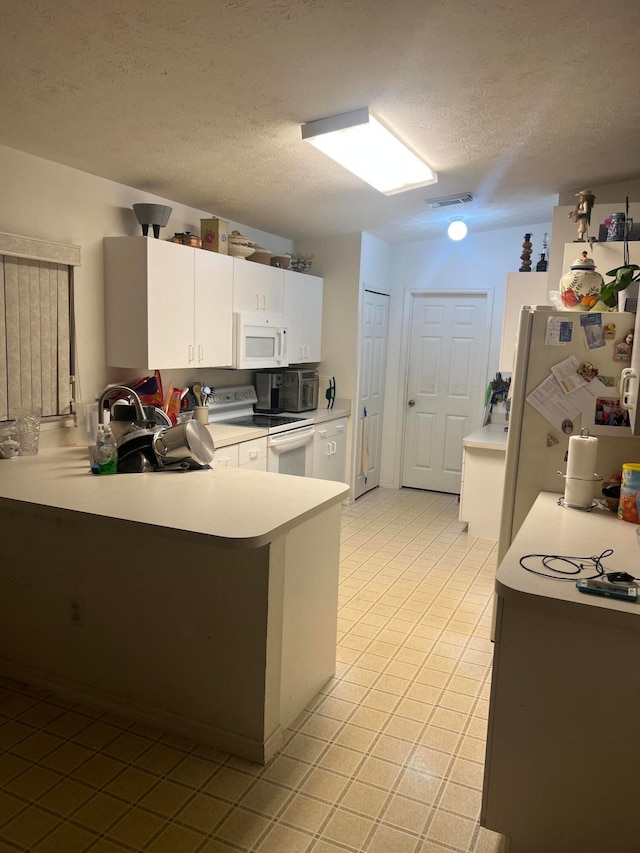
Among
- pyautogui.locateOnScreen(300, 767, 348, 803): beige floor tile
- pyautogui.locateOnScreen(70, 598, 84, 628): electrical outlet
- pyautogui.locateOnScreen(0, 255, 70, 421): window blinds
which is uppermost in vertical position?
pyautogui.locateOnScreen(0, 255, 70, 421): window blinds

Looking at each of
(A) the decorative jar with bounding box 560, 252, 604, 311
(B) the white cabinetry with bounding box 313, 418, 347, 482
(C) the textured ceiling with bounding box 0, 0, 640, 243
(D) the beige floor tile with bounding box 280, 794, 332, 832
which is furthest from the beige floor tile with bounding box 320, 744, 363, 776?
(B) the white cabinetry with bounding box 313, 418, 347, 482

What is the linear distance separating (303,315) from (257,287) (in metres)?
0.78

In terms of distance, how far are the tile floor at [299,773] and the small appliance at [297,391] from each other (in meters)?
2.27

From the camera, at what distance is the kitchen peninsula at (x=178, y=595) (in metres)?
2.02

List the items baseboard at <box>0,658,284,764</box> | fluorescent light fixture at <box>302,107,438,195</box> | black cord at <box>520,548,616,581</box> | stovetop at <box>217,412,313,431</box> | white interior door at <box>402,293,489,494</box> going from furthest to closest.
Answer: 1. white interior door at <box>402,293,489,494</box>
2. stovetop at <box>217,412,313,431</box>
3. fluorescent light fixture at <box>302,107,438,195</box>
4. baseboard at <box>0,658,284,764</box>
5. black cord at <box>520,548,616,581</box>

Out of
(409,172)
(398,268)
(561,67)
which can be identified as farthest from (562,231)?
(398,268)

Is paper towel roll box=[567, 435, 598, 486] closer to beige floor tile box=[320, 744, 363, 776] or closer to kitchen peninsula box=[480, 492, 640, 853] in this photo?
kitchen peninsula box=[480, 492, 640, 853]

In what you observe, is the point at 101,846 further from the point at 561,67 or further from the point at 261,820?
the point at 561,67

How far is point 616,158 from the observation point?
10.8ft

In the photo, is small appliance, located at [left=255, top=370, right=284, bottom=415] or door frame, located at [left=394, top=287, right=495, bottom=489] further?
door frame, located at [left=394, top=287, right=495, bottom=489]

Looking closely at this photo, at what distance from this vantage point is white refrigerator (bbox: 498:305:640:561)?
8.16 ft

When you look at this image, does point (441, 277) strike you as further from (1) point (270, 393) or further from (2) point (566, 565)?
(2) point (566, 565)

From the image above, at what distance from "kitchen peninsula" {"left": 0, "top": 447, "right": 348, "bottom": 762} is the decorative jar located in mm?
1295

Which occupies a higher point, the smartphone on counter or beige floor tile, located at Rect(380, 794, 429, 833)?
the smartphone on counter
